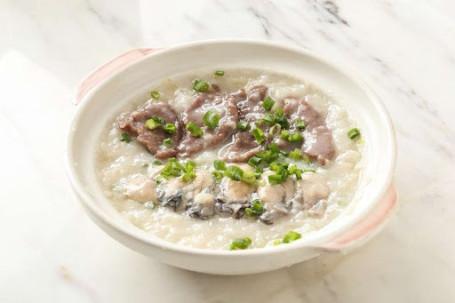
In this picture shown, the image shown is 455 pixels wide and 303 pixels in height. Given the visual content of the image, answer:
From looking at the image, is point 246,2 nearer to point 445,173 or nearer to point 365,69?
point 365,69

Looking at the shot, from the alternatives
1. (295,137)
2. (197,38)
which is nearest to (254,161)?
(295,137)

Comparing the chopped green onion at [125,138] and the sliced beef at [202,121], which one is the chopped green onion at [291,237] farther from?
the chopped green onion at [125,138]

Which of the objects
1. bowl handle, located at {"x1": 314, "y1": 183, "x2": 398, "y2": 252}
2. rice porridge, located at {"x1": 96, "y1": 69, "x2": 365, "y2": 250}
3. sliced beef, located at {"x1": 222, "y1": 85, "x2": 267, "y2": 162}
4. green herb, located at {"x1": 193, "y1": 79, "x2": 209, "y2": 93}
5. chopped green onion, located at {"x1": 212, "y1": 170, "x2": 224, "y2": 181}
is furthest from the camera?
green herb, located at {"x1": 193, "y1": 79, "x2": 209, "y2": 93}

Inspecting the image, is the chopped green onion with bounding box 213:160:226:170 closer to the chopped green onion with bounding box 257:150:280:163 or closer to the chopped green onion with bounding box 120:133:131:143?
the chopped green onion with bounding box 257:150:280:163

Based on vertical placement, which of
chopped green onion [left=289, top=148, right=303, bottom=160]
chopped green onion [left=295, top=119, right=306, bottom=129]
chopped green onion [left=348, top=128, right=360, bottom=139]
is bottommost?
chopped green onion [left=289, top=148, right=303, bottom=160]

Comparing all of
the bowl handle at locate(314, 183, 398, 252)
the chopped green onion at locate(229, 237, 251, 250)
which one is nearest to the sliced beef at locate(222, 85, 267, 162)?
the chopped green onion at locate(229, 237, 251, 250)

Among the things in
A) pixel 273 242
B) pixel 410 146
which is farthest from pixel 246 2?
pixel 273 242
